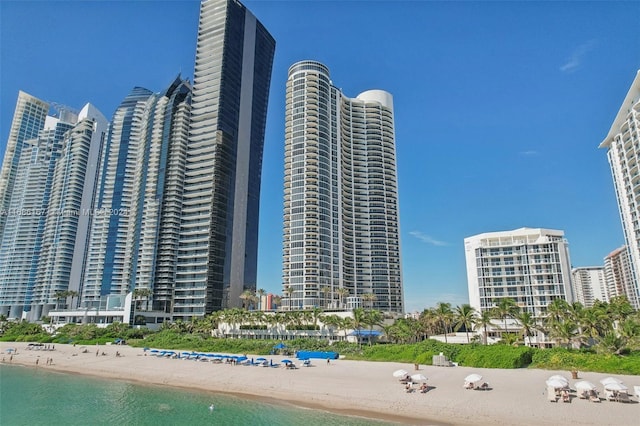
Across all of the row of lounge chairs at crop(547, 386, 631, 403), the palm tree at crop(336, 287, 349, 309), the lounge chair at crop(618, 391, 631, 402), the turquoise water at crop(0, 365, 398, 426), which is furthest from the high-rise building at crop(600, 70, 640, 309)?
the turquoise water at crop(0, 365, 398, 426)

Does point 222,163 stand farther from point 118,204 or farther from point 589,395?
point 589,395

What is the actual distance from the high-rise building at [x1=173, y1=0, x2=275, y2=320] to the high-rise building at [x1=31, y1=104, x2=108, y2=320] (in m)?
69.6

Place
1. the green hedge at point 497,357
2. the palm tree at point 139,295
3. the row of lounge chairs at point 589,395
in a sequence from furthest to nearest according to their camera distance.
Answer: the palm tree at point 139,295 → the green hedge at point 497,357 → the row of lounge chairs at point 589,395

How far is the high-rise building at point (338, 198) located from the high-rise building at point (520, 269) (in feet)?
117

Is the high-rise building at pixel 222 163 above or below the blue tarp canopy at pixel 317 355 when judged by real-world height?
above

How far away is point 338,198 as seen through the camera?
128 meters

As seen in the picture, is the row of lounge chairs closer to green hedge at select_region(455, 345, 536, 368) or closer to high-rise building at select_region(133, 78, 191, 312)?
green hedge at select_region(455, 345, 536, 368)

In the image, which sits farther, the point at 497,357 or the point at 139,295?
the point at 139,295

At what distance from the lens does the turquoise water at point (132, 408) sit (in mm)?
34094

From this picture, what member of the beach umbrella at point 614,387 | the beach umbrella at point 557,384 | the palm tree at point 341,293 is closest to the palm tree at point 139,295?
the palm tree at point 341,293

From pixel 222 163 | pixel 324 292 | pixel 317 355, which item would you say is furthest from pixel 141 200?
pixel 317 355

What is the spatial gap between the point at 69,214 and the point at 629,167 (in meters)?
197


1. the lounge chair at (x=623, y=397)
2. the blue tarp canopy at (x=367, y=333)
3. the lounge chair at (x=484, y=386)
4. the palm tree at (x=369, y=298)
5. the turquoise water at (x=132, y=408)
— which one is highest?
the palm tree at (x=369, y=298)

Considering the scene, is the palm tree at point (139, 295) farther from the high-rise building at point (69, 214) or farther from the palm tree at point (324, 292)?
the palm tree at point (324, 292)
